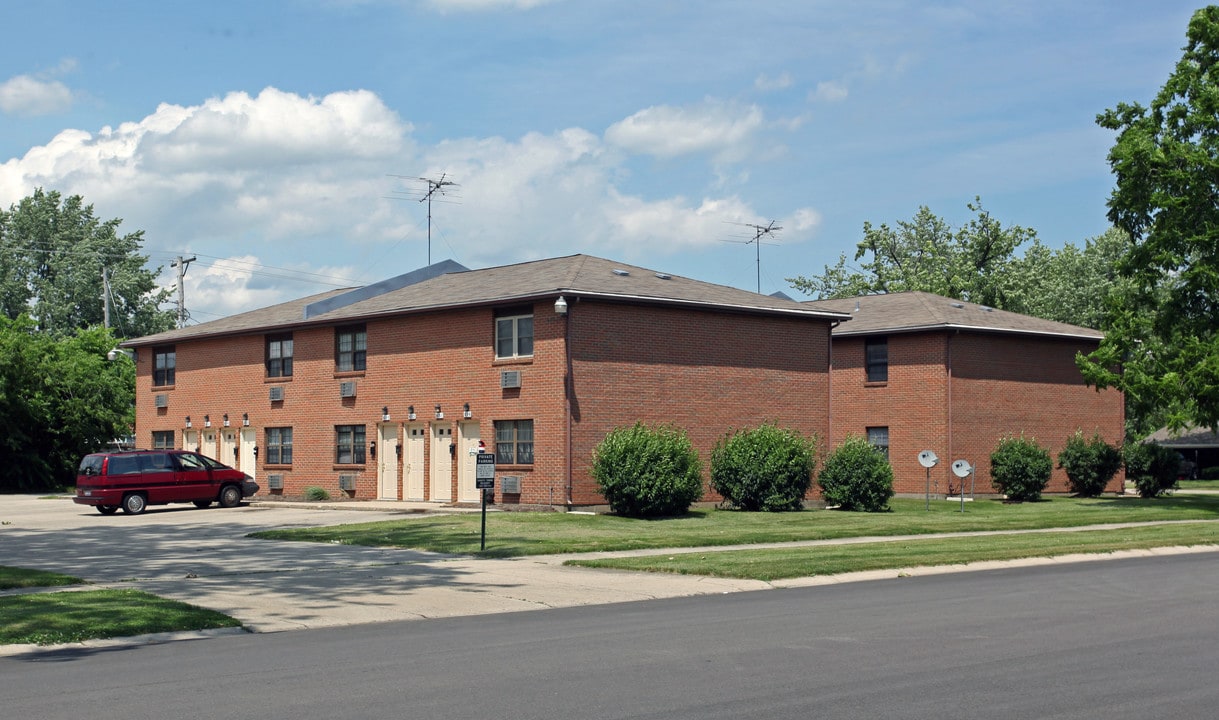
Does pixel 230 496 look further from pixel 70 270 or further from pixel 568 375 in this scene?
pixel 70 270

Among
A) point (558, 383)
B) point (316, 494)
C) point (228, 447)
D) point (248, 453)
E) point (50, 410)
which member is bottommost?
point (316, 494)

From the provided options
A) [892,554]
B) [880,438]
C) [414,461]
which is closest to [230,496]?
[414,461]

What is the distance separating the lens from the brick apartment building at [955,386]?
41531 millimetres

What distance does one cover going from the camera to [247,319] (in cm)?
4506

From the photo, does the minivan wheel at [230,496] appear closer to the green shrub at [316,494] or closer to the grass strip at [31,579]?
the green shrub at [316,494]

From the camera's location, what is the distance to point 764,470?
108 feet

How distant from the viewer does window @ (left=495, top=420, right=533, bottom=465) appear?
109ft

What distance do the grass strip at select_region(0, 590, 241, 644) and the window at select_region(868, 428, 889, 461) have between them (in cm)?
3112

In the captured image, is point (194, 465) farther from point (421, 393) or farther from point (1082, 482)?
point (1082, 482)

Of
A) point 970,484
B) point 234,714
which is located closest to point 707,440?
point 970,484

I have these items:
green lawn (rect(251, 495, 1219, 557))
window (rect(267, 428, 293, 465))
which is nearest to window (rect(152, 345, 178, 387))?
window (rect(267, 428, 293, 465))

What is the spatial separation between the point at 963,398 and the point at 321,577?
1100 inches

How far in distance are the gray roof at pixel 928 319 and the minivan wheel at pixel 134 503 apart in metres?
22.5

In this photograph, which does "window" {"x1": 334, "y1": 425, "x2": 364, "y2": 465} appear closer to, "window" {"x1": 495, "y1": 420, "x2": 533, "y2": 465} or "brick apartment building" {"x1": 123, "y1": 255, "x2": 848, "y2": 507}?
"brick apartment building" {"x1": 123, "y1": 255, "x2": 848, "y2": 507}
